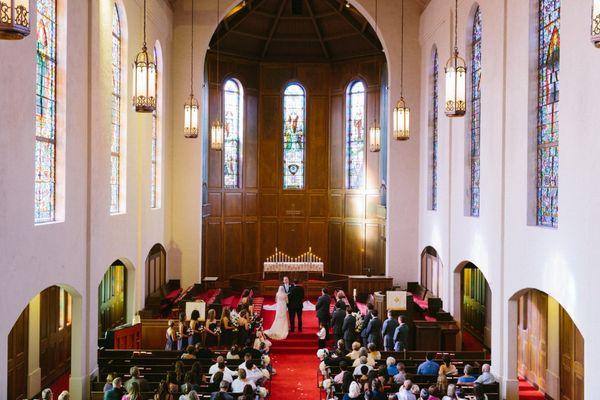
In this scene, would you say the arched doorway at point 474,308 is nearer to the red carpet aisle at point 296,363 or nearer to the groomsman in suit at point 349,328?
the groomsman in suit at point 349,328

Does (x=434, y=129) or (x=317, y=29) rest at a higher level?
(x=317, y=29)

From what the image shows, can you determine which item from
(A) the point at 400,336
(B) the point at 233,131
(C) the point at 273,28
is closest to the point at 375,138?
(B) the point at 233,131

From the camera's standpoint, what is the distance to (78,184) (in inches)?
500

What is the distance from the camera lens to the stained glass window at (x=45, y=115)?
1118cm

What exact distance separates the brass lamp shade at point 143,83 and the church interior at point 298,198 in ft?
0.17

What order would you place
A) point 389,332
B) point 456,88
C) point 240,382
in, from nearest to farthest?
point 240,382 → point 456,88 → point 389,332

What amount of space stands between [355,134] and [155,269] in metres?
9.81

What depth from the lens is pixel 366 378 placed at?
34.1ft

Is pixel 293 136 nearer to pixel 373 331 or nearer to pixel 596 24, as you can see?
pixel 373 331

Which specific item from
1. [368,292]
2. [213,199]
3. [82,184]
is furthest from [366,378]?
[213,199]

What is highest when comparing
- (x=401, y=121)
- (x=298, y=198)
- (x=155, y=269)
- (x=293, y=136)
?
(x=293, y=136)

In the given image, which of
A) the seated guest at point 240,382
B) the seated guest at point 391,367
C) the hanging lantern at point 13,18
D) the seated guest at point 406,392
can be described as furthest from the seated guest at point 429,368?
the hanging lantern at point 13,18

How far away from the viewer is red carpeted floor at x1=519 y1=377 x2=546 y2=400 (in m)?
14.0

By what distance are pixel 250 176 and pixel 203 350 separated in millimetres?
13306
